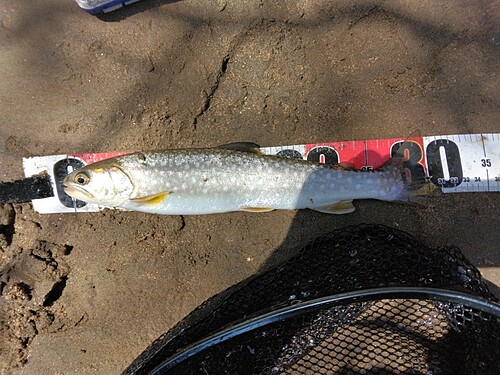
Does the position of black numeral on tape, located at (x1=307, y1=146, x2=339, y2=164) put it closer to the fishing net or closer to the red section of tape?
the red section of tape

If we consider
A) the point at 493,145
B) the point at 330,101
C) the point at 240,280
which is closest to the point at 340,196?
the point at 330,101

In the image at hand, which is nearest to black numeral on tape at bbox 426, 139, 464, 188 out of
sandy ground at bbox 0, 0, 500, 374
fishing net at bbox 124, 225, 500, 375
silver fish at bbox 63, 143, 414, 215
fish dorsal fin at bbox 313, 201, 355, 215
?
sandy ground at bbox 0, 0, 500, 374

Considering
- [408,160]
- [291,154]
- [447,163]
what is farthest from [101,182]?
[447,163]

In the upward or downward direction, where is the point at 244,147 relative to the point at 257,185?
upward

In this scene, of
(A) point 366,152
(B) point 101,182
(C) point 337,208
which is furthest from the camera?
(A) point 366,152

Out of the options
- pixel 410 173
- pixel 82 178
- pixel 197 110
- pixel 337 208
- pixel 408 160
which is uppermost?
pixel 197 110

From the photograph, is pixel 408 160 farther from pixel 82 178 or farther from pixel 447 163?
pixel 82 178
